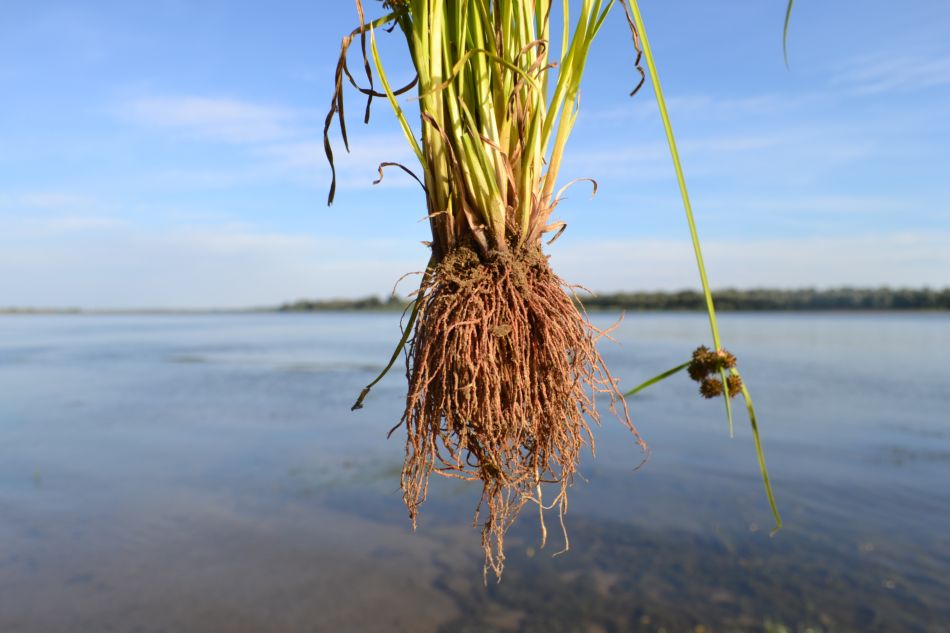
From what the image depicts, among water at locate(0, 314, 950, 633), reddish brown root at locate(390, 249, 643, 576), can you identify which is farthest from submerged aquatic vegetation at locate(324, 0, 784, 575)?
water at locate(0, 314, 950, 633)

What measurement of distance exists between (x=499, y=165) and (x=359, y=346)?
41271mm

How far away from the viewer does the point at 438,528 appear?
10.5m

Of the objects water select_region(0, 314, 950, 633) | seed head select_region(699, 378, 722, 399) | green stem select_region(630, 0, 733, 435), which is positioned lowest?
water select_region(0, 314, 950, 633)

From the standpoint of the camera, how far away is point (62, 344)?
43.2 metres

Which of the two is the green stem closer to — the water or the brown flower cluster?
the brown flower cluster

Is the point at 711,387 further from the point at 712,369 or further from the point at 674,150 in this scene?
the point at 674,150

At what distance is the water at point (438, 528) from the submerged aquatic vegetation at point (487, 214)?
7.18 meters

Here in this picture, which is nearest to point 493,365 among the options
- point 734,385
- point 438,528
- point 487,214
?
point 487,214

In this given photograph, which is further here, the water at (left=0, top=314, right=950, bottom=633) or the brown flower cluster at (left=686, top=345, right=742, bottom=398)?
the water at (left=0, top=314, right=950, bottom=633)

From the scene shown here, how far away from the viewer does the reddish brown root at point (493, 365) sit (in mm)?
1259

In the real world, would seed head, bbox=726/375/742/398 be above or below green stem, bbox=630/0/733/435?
below

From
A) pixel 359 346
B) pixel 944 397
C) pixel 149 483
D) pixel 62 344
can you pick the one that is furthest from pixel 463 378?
pixel 62 344

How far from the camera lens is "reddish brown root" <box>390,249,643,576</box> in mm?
1259

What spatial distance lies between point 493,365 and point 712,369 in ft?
1.33
